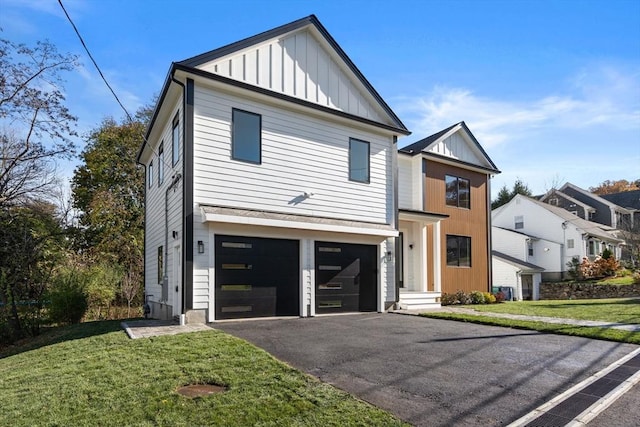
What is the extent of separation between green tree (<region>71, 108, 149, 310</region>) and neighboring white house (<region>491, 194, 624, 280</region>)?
25.1 metres

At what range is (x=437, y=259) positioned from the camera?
1638 cm

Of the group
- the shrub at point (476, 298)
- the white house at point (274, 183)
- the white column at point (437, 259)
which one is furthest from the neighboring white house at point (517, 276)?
the white house at point (274, 183)

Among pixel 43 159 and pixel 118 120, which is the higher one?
pixel 118 120

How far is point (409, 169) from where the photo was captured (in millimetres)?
16938

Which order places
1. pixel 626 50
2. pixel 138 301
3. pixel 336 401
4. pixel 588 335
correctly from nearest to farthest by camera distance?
pixel 336 401
pixel 588 335
pixel 626 50
pixel 138 301

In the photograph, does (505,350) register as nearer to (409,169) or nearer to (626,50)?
(626,50)

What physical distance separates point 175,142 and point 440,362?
8.33 metres

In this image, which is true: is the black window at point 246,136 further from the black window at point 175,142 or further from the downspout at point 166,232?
the downspout at point 166,232

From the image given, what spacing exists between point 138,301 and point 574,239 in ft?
98.4

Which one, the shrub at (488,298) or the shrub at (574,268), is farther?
the shrub at (574,268)

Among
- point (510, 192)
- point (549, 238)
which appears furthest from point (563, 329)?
point (510, 192)

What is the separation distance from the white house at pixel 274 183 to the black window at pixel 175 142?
5cm

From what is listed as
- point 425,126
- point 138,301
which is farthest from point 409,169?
point 138,301

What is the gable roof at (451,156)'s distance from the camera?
1683 centimetres
